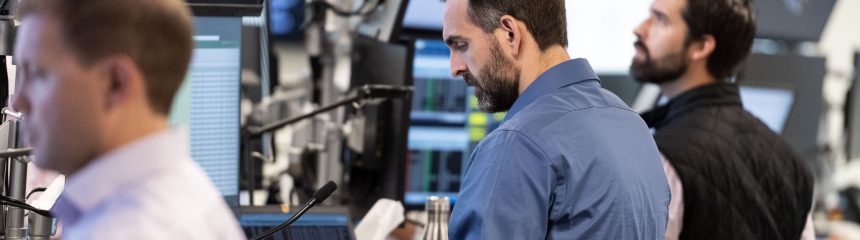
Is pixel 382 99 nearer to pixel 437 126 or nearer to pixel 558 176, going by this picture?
pixel 437 126

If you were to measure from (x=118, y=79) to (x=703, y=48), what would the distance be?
201 cm

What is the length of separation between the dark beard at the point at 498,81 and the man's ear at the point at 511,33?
0.01 meters

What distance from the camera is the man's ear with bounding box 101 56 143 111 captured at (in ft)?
2.92

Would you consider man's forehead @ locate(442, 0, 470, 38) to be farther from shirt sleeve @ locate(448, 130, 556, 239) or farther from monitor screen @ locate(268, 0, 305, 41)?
monitor screen @ locate(268, 0, 305, 41)

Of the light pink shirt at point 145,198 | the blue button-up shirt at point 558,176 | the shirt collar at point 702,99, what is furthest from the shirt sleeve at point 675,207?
the light pink shirt at point 145,198

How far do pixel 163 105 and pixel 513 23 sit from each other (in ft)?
2.66

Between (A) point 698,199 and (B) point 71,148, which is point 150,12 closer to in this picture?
(B) point 71,148

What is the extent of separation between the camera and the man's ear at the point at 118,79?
2.92 ft

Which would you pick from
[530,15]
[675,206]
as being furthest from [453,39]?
[675,206]

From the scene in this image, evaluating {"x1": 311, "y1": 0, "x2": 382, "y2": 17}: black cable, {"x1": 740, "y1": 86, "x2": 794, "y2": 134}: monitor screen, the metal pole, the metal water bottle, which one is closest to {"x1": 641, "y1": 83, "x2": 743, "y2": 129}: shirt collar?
the metal water bottle

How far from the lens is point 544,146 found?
5.08 feet

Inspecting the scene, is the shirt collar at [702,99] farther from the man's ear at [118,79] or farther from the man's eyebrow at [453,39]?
the man's ear at [118,79]

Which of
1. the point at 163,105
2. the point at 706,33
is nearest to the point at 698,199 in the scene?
the point at 706,33

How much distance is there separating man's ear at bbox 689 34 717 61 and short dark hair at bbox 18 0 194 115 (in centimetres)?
194
